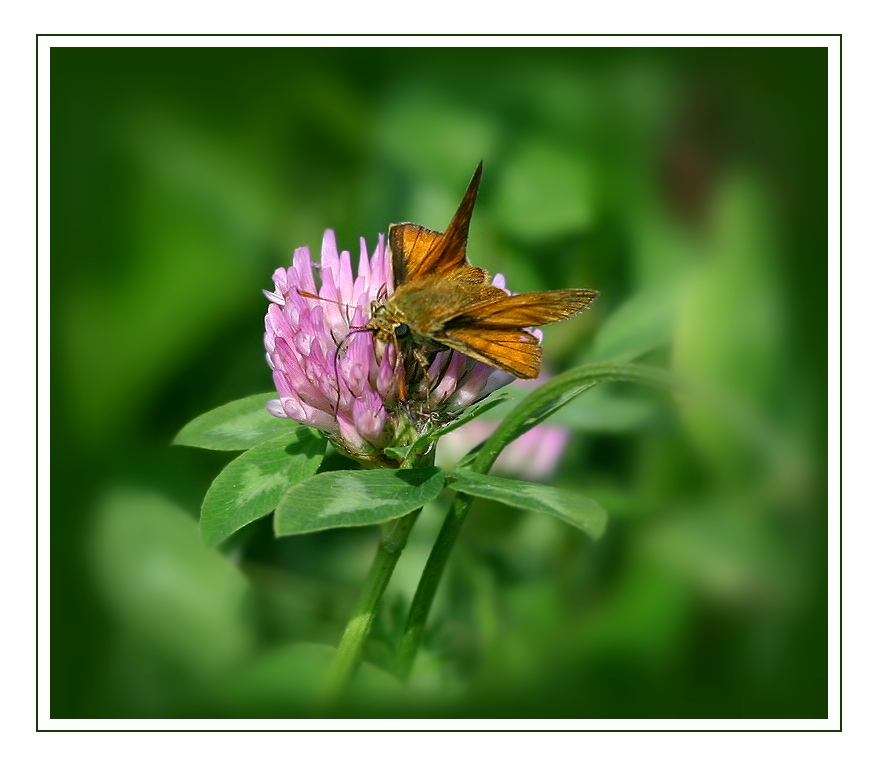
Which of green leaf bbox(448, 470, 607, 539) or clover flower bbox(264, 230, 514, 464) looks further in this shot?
clover flower bbox(264, 230, 514, 464)

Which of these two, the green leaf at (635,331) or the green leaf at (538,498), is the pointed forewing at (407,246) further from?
the green leaf at (635,331)

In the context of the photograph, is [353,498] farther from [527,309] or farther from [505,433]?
[527,309]

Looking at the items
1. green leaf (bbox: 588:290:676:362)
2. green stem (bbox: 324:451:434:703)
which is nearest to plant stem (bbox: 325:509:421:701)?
green stem (bbox: 324:451:434:703)

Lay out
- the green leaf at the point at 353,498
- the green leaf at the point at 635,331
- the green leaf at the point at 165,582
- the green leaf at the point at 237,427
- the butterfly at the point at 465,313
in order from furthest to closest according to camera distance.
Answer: the green leaf at the point at 165,582 < the green leaf at the point at 635,331 < the green leaf at the point at 237,427 < the butterfly at the point at 465,313 < the green leaf at the point at 353,498

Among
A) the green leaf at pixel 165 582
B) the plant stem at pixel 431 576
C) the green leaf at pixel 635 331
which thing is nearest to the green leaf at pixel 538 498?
the plant stem at pixel 431 576

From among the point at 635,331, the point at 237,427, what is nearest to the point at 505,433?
the point at 237,427

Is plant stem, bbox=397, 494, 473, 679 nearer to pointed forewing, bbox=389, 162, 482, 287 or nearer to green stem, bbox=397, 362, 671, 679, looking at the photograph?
green stem, bbox=397, 362, 671, 679
